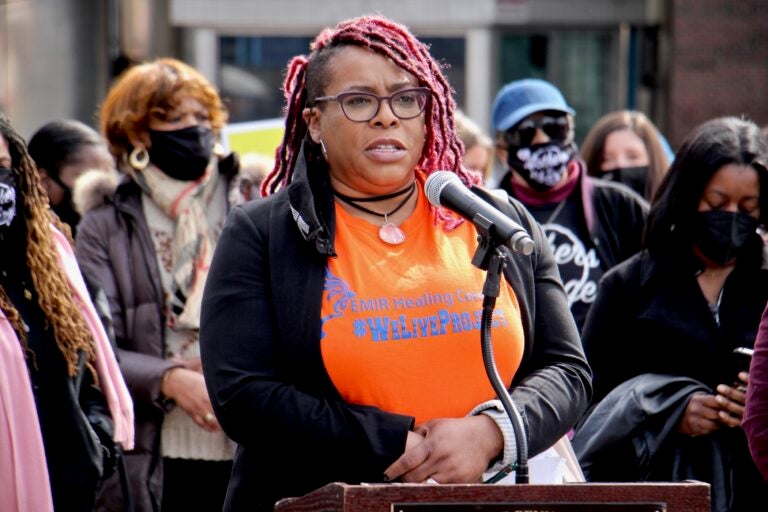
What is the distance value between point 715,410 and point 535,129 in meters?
2.21

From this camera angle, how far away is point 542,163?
598cm

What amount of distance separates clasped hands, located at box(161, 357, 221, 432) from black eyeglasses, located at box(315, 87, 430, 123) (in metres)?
1.91

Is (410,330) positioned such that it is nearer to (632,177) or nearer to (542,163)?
(542,163)

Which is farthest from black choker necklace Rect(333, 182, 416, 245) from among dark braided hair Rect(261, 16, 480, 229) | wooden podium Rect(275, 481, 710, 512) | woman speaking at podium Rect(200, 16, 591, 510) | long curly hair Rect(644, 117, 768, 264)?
long curly hair Rect(644, 117, 768, 264)

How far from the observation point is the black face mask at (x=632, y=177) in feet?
23.5

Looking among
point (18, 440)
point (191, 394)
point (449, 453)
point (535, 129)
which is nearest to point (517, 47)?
point (535, 129)

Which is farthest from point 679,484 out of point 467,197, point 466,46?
point 466,46

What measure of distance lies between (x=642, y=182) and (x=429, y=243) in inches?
163

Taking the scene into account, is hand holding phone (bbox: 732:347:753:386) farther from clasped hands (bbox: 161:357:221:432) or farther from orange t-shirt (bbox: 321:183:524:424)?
clasped hands (bbox: 161:357:221:432)

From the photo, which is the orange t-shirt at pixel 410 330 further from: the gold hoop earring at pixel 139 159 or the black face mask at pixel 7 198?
the gold hoop earring at pixel 139 159

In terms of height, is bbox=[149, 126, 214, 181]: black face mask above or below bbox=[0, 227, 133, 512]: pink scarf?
above

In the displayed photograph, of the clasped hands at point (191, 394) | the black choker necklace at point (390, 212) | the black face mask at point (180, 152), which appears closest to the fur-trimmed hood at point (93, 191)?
the black face mask at point (180, 152)

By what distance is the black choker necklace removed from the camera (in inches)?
127

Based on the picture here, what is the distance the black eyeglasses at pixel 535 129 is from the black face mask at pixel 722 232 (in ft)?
5.49
